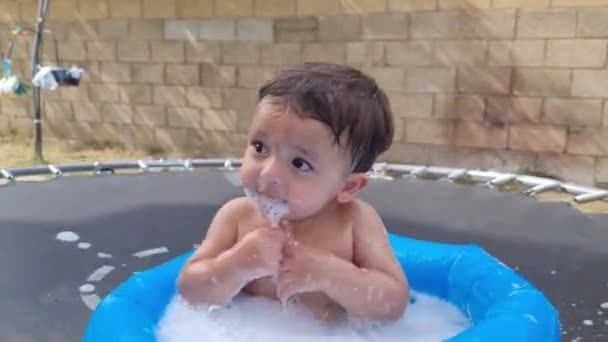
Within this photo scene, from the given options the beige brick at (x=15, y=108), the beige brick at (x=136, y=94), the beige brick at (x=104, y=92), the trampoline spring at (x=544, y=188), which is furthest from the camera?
the beige brick at (x=15, y=108)

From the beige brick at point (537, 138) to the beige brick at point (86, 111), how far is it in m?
3.21

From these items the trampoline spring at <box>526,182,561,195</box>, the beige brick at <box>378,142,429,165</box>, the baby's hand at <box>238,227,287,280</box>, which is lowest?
the beige brick at <box>378,142,429,165</box>

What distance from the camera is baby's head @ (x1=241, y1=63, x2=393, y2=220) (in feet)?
2.86

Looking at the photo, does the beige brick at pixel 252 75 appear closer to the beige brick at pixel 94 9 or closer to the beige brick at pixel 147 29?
the beige brick at pixel 147 29

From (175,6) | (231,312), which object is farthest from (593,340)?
(175,6)

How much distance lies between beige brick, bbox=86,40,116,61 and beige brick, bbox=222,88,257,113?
3.48 feet

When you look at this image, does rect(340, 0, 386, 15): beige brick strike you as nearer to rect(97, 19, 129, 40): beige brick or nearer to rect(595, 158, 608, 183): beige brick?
rect(595, 158, 608, 183): beige brick

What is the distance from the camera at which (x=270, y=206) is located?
0.89 metres

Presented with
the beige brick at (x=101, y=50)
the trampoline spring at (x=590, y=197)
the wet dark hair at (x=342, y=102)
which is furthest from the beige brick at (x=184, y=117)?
the wet dark hair at (x=342, y=102)

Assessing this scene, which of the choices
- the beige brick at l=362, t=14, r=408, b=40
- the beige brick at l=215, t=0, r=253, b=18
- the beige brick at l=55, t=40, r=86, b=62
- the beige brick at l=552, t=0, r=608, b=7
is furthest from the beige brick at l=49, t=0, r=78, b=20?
the beige brick at l=552, t=0, r=608, b=7

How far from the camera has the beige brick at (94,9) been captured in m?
4.69

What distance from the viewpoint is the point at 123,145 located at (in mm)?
4832

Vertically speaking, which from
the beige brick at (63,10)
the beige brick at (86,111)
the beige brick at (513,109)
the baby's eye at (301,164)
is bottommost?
the beige brick at (86,111)

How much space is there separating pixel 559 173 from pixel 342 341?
282 centimetres
